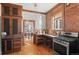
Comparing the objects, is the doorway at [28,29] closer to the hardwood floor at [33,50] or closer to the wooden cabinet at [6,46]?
the hardwood floor at [33,50]

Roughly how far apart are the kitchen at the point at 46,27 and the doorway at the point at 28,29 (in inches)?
1.1

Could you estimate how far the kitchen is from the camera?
206 cm

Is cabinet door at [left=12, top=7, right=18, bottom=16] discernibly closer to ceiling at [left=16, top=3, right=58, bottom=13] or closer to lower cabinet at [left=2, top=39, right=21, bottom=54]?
ceiling at [left=16, top=3, right=58, bottom=13]

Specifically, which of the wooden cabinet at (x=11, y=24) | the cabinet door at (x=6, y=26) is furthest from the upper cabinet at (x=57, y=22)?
the cabinet door at (x=6, y=26)

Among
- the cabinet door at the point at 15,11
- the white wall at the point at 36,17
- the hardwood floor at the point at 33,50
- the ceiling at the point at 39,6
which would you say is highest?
the ceiling at the point at 39,6

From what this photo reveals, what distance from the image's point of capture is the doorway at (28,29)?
221 cm

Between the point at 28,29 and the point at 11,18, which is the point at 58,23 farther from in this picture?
the point at 11,18

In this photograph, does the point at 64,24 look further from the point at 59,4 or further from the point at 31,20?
the point at 31,20

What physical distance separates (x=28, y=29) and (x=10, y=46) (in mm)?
469

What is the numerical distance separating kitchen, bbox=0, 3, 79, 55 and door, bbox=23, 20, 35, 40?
3 cm

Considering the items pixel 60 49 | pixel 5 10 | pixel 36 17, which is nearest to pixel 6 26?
pixel 5 10

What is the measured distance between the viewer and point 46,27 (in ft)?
7.36

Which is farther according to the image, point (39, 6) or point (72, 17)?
point (39, 6)

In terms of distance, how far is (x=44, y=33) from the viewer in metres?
2.24
